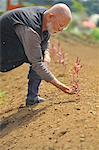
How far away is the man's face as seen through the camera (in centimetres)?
424

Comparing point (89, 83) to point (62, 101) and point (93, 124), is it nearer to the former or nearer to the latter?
point (62, 101)

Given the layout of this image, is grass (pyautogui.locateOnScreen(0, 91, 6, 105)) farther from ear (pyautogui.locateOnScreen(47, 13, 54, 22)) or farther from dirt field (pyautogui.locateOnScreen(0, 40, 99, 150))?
ear (pyautogui.locateOnScreen(47, 13, 54, 22))

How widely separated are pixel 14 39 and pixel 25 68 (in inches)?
116

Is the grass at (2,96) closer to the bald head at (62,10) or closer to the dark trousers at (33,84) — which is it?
the dark trousers at (33,84)

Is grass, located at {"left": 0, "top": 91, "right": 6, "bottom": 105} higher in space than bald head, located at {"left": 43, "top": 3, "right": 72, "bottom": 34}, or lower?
lower

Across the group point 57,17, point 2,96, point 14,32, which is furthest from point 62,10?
point 2,96

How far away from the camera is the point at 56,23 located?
426cm

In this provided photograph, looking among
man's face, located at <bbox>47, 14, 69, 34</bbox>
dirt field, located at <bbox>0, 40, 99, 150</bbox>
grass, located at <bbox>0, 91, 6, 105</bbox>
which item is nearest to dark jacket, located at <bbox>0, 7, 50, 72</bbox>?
man's face, located at <bbox>47, 14, 69, 34</bbox>

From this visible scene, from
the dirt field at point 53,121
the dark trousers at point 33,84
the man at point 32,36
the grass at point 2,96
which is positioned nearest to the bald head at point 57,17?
the man at point 32,36

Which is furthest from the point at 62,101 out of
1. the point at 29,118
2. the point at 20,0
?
the point at 20,0

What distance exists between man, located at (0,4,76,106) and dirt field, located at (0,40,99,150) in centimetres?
25

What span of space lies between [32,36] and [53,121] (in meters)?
0.79

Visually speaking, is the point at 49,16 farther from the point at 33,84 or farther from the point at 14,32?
the point at 33,84

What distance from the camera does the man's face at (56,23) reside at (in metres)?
4.24
